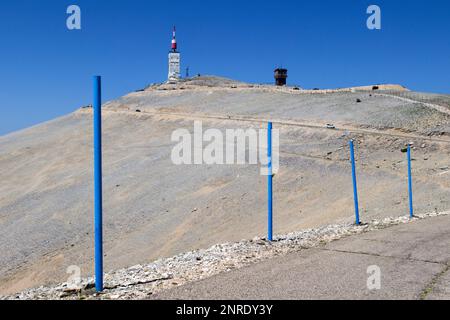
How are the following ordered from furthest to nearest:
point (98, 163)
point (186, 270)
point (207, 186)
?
point (207, 186) < point (186, 270) < point (98, 163)

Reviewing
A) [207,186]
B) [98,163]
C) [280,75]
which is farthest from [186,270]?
[280,75]

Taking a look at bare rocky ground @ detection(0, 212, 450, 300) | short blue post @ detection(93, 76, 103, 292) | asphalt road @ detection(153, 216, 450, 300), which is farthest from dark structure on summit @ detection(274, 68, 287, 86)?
short blue post @ detection(93, 76, 103, 292)

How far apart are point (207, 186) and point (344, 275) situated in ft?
68.5

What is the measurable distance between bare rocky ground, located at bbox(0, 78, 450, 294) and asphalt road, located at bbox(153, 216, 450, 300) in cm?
594

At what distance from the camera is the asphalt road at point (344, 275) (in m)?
6.66

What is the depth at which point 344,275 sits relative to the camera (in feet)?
24.4

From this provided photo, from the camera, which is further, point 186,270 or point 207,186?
point 207,186

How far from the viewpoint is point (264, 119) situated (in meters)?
46.3

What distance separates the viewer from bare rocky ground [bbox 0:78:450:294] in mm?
20500

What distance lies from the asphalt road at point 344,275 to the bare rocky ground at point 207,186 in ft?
19.5

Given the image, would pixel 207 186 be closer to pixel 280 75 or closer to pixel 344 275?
pixel 344 275

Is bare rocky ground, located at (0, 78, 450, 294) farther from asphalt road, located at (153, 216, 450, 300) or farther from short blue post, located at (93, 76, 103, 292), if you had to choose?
short blue post, located at (93, 76, 103, 292)
